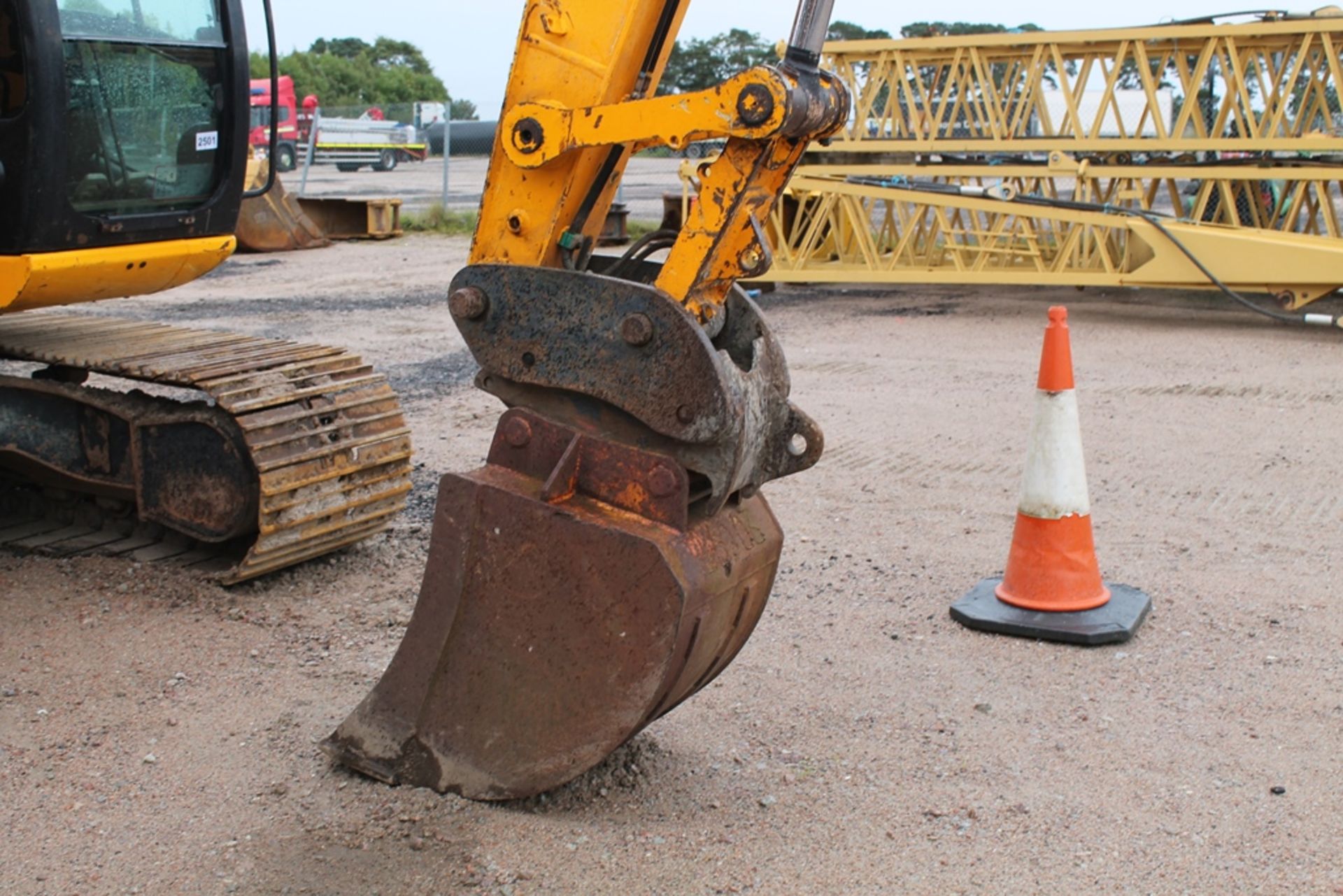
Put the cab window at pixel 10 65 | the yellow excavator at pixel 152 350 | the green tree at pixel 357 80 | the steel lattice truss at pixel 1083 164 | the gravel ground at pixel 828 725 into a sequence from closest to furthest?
the gravel ground at pixel 828 725
the cab window at pixel 10 65
the yellow excavator at pixel 152 350
the steel lattice truss at pixel 1083 164
the green tree at pixel 357 80

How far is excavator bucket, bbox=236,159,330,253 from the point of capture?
15906 millimetres

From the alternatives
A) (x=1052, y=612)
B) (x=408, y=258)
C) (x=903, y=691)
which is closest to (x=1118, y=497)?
(x=1052, y=612)

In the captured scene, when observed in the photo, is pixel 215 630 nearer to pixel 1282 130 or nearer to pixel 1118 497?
pixel 1118 497

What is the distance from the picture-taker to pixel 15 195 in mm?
4652

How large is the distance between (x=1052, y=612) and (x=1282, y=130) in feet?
27.8

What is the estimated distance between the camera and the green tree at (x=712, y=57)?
5516cm

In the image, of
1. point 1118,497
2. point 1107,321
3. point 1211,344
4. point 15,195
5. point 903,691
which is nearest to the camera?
point 903,691

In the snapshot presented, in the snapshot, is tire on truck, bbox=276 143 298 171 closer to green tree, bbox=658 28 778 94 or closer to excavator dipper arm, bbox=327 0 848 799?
green tree, bbox=658 28 778 94

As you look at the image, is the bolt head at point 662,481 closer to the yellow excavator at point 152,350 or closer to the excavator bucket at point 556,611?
the excavator bucket at point 556,611

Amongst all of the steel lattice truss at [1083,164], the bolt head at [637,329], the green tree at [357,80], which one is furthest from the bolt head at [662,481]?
the green tree at [357,80]

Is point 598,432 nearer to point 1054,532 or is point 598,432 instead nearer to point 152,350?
point 1054,532

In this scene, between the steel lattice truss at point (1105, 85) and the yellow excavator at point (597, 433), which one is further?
the steel lattice truss at point (1105, 85)

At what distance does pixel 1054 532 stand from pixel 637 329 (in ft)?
7.56

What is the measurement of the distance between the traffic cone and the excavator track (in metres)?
2.17
